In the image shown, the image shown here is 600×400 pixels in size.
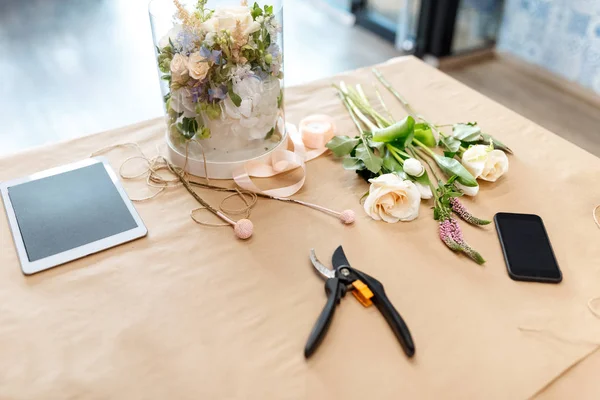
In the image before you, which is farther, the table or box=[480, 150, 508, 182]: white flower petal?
box=[480, 150, 508, 182]: white flower petal

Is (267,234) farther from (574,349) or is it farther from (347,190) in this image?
(574,349)

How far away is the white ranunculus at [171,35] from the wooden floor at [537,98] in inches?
71.0

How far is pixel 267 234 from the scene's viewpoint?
3.01ft

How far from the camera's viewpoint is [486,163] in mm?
1019

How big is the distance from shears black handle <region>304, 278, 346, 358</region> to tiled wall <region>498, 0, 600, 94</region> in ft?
6.90

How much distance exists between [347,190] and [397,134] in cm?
16

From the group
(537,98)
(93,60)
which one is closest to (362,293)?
(537,98)

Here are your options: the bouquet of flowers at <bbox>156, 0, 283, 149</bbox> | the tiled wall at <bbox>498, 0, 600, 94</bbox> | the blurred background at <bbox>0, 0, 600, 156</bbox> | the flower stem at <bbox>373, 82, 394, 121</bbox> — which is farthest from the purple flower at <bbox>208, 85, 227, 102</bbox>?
the tiled wall at <bbox>498, 0, 600, 94</bbox>

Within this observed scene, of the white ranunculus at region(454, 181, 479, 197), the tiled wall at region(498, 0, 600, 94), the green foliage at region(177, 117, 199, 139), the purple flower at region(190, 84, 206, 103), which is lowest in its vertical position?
the tiled wall at region(498, 0, 600, 94)

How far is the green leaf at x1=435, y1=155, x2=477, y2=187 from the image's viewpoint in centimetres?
99

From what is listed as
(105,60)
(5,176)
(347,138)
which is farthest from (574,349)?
(105,60)

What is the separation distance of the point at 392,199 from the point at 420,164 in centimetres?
12

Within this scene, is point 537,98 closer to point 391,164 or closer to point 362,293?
point 391,164

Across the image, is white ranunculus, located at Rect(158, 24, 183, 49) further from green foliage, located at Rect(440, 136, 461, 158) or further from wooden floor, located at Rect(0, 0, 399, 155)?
wooden floor, located at Rect(0, 0, 399, 155)
